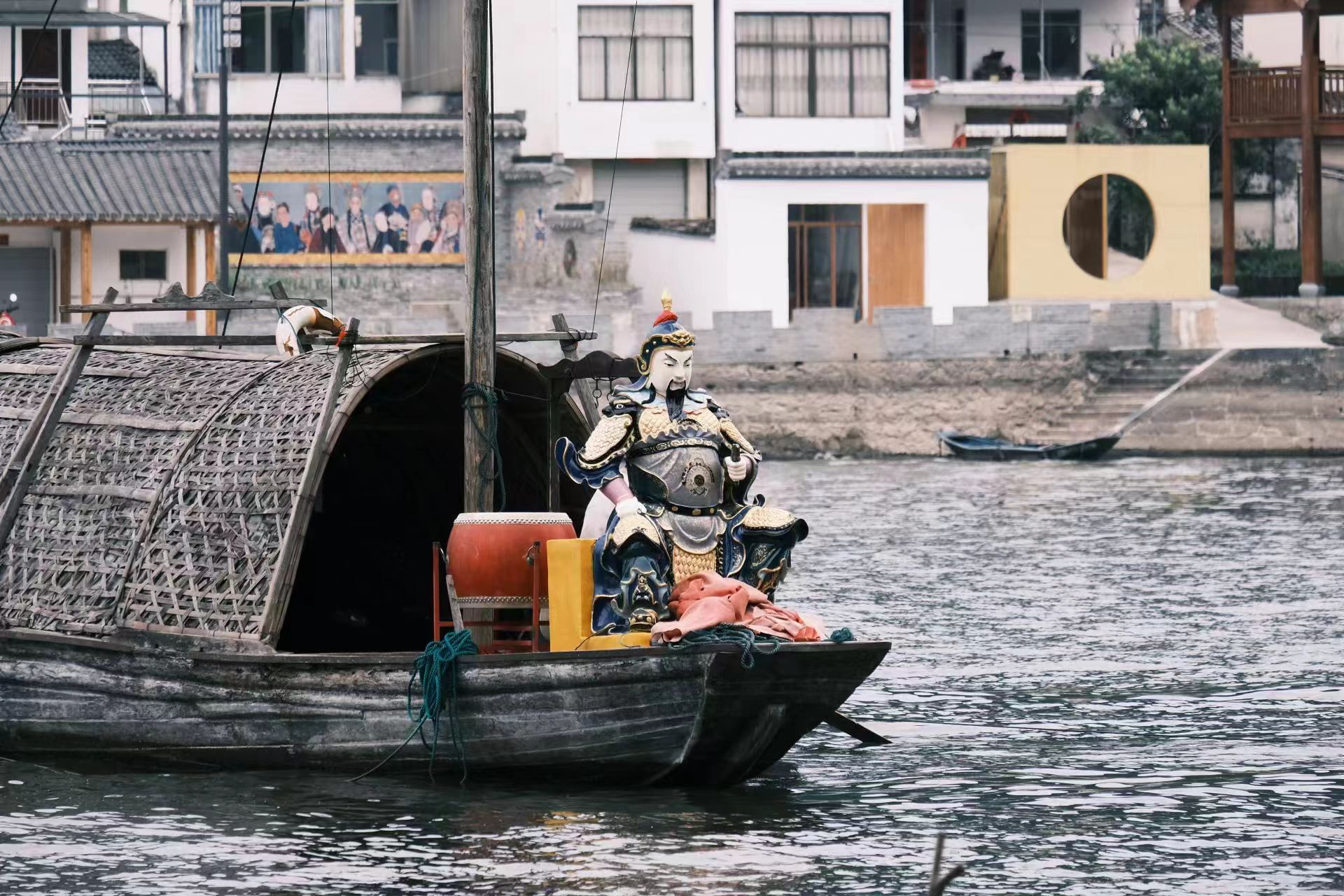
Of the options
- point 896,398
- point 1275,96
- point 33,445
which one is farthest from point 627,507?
point 1275,96

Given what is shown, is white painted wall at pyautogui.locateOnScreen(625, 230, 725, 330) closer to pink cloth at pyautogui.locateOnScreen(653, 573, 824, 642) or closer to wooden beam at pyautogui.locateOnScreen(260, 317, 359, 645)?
wooden beam at pyautogui.locateOnScreen(260, 317, 359, 645)

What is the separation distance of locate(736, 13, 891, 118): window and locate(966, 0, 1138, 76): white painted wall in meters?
6.58

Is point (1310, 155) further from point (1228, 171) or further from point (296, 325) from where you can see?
point (296, 325)

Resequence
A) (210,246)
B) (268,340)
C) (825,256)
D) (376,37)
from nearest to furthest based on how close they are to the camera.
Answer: (268,340) < (210,246) < (825,256) < (376,37)

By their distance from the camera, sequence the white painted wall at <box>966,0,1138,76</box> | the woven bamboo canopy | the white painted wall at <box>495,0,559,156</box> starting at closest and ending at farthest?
the woven bamboo canopy → the white painted wall at <box>495,0,559,156</box> → the white painted wall at <box>966,0,1138,76</box>

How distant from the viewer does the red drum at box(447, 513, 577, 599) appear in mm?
13117

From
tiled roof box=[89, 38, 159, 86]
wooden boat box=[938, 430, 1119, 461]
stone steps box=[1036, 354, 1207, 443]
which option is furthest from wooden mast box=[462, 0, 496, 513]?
tiled roof box=[89, 38, 159, 86]

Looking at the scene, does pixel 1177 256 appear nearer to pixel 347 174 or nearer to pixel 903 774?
pixel 347 174

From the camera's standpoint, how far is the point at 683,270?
1668 inches

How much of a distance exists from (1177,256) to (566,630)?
30.4m

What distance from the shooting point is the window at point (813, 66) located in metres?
44.1

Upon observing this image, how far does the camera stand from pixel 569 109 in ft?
143

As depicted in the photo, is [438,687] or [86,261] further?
[86,261]

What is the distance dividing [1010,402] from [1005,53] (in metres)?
13.7
